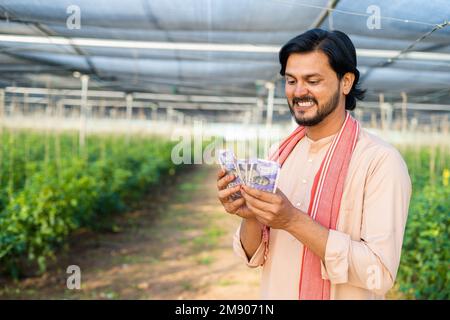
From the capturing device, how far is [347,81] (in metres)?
1.58

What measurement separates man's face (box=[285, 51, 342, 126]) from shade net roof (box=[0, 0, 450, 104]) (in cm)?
131

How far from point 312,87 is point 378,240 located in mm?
470

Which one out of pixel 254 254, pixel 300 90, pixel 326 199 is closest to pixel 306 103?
pixel 300 90

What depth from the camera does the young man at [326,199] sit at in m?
1.36

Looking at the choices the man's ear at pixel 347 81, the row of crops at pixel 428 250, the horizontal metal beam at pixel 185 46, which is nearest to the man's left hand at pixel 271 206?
the man's ear at pixel 347 81

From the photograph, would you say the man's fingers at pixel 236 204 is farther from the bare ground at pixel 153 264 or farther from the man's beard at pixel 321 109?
the bare ground at pixel 153 264

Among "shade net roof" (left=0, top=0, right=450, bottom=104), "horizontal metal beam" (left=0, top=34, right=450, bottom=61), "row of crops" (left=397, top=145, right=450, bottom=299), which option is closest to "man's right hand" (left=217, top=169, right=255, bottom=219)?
"shade net roof" (left=0, top=0, right=450, bottom=104)

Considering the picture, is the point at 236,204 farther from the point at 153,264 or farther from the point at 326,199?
the point at 153,264

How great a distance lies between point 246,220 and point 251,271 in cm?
386

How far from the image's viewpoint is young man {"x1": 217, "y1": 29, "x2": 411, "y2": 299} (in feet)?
4.47

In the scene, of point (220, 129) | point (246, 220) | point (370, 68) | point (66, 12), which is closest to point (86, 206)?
point (66, 12)

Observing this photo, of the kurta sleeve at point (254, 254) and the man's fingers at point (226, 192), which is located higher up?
the man's fingers at point (226, 192)

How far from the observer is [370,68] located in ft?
20.9

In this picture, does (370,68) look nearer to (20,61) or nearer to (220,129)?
(20,61)
